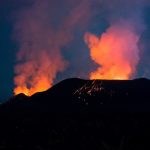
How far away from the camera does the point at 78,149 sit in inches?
4139

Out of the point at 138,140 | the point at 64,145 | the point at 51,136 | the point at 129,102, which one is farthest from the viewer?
the point at 129,102

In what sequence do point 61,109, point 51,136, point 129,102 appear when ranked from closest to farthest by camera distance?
point 51,136 < point 61,109 < point 129,102

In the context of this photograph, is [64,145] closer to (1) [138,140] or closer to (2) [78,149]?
(2) [78,149]

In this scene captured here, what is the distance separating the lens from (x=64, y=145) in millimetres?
109375

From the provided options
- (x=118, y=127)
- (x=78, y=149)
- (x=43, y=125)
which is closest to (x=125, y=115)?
(x=118, y=127)

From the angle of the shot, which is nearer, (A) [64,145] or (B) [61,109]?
(A) [64,145]

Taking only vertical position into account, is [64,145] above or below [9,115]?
below

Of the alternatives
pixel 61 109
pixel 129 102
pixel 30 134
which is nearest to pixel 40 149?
pixel 30 134

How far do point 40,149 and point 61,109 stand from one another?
69.8 meters

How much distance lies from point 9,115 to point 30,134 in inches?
1240

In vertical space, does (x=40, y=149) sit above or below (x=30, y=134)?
below

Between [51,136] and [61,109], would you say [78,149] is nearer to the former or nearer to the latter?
[51,136]

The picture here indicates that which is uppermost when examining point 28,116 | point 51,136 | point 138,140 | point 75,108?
point 75,108

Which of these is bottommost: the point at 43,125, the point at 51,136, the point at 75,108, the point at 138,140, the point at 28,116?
the point at 138,140
